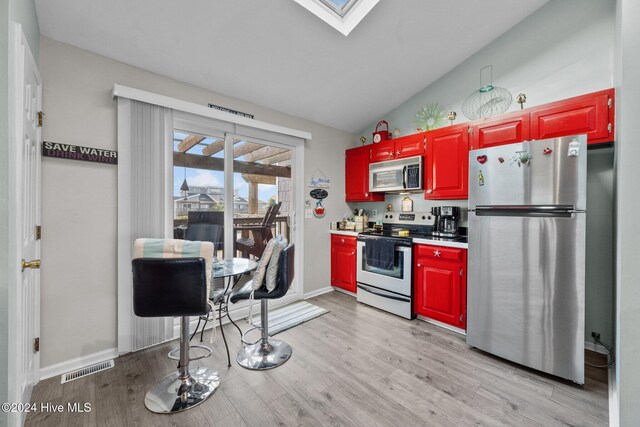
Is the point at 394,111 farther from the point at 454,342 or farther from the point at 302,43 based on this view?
the point at 454,342

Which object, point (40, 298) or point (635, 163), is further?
point (40, 298)

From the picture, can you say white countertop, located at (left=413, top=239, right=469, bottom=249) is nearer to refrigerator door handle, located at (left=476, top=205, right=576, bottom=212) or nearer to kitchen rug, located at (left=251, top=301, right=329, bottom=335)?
refrigerator door handle, located at (left=476, top=205, right=576, bottom=212)

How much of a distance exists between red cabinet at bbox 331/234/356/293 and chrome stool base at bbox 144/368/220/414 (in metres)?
2.15

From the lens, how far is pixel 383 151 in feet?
11.6

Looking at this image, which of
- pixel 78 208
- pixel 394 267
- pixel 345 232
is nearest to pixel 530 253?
pixel 394 267

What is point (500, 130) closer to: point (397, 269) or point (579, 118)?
point (579, 118)

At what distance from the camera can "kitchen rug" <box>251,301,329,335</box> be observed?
274cm

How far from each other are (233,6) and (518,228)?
2.86 metres

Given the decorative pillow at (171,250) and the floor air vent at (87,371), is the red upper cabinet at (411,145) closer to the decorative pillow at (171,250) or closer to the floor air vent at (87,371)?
the decorative pillow at (171,250)

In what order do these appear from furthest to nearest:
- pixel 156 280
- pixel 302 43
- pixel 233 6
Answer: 1. pixel 302 43
2. pixel 233 6
3. pixel 156 280

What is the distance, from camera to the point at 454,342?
2.46 meters

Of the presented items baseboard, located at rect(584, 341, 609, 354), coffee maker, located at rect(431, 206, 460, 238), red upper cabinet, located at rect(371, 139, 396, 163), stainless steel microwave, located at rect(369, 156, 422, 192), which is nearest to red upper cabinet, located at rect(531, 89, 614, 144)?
coffee maker, located at rect(431, 206, 460, 238)

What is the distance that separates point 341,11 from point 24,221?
9.19 feet

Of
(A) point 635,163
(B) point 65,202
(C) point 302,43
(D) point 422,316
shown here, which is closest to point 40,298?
(B) point 65,202
